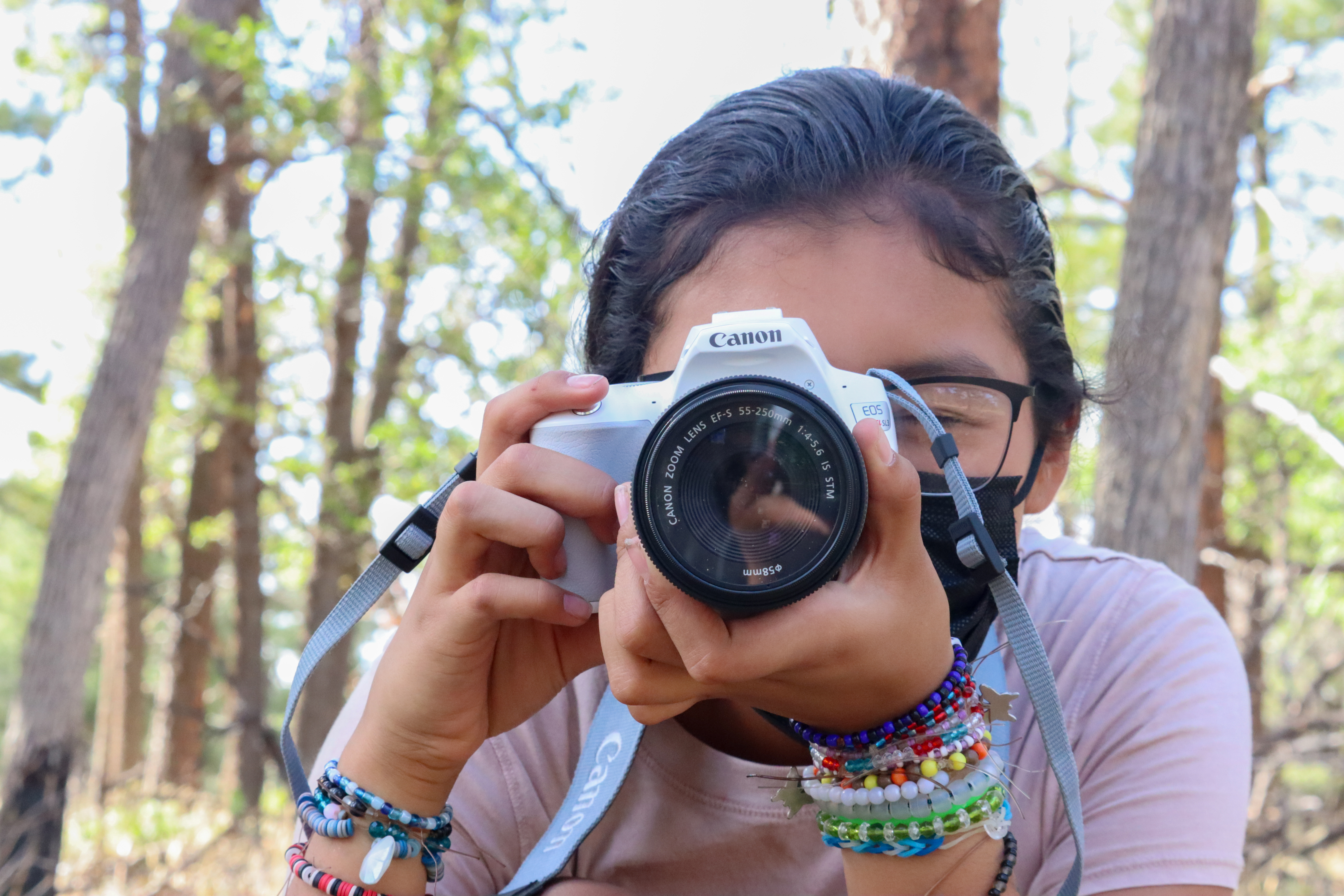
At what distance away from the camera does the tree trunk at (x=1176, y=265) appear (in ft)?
9.53

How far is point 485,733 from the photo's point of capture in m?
1.26

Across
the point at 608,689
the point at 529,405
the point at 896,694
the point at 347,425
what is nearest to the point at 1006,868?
the point at 896,694

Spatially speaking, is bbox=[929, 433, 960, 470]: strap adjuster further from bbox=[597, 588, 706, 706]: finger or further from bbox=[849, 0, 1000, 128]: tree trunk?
bbox=[849, 0, 1000, 128]: tree trunk

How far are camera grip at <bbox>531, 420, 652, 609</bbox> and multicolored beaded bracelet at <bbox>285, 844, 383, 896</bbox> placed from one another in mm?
409

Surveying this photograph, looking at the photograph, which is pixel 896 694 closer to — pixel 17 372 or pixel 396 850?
pixel 396 850

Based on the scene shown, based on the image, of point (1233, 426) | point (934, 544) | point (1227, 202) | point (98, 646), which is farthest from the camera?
point (98, 646)

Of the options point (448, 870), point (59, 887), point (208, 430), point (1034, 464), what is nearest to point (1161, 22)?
point (1034, 464)

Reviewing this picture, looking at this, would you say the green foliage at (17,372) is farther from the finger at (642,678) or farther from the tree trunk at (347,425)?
the finger at (642,678)

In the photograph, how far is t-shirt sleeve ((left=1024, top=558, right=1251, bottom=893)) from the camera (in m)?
1.16

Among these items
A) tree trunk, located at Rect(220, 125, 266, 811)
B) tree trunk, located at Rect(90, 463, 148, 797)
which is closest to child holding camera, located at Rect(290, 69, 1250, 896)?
tree trunk, located at Rect(220, 125, 266, 811)

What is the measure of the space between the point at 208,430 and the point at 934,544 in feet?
33.3

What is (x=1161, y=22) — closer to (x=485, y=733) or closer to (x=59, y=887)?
(x=485, y=733)

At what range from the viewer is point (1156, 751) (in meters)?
1.21

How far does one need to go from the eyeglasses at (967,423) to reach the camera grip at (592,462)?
313mm
